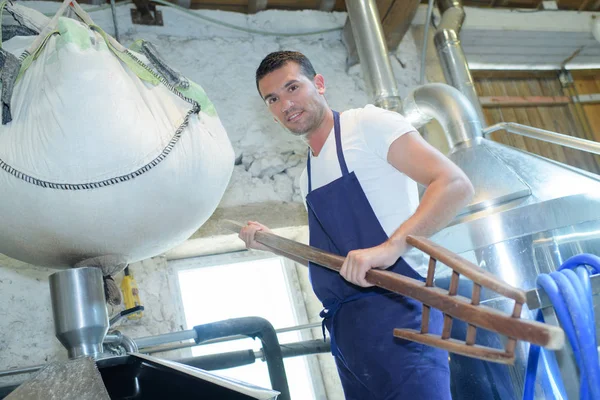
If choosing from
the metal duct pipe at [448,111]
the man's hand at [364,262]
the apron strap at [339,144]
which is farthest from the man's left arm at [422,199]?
the metal duct pipe at [448,111]

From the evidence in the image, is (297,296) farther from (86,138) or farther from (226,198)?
(86,138)

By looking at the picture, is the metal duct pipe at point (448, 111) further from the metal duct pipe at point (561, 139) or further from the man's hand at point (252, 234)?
the man's hand at point (252, 234)

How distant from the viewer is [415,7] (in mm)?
2670

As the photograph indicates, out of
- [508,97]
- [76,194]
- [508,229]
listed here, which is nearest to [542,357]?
[508,229]

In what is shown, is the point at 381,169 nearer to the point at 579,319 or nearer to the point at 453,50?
the point at 579,319

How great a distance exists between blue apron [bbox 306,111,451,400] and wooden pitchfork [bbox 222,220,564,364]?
19cm

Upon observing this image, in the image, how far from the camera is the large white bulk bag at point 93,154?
1105 millimetres

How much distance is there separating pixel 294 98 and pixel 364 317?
21.4 inches

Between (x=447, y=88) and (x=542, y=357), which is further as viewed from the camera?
(x=447, y=88)

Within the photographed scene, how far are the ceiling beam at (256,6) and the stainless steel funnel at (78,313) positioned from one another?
1.85m

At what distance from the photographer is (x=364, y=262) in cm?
105

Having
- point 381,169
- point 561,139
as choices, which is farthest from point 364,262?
point 561,139

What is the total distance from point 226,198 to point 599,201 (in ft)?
4.29

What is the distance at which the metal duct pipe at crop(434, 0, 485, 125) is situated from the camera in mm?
2744
